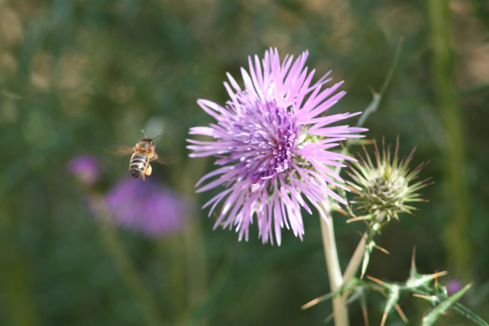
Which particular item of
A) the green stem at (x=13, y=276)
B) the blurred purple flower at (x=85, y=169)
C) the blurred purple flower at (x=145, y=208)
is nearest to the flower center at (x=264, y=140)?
the blurred purple flower at (x=85, y=169)

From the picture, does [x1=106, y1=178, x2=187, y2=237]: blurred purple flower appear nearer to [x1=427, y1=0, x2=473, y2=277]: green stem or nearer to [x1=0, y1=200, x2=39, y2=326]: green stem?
[x1=0, y1=200, x2=39, y2=326]: green stem

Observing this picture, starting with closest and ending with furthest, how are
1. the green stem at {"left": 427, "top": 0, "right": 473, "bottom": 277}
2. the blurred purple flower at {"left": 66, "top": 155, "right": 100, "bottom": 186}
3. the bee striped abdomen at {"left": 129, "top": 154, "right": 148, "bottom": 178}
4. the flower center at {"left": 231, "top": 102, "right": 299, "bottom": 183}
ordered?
the flower center at {"left": 231, "top": 102, "right": 299, "bottom": 183} < the bee striped abdomen at {"left": 129, "top": 154, "right": 148, "bottom": 178} < the green stem at {"left": 427, "top": 0, "right": 473, "bottom": 277} < the blurred purple flower at {"left": 66, "top": 155, "right": 100, "bottom": 186}

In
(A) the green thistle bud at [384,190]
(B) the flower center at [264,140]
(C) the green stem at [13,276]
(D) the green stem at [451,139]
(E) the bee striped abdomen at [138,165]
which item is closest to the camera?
(A) the green thistle bud at [384,190]

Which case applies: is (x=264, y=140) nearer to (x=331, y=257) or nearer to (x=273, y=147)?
(x=273, y=147)

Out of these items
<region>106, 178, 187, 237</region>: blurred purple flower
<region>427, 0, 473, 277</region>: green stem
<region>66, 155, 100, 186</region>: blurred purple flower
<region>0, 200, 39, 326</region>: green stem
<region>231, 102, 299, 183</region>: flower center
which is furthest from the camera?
<region>106, 178, 187, 237</region>: blurred purple flower

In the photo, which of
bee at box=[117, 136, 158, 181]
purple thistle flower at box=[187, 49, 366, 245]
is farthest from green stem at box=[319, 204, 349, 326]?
bee at box=[117, 136, 158, 181]

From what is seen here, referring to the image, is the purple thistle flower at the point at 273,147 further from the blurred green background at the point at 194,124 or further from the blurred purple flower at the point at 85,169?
the blurred purple flower at the point at 85,169
